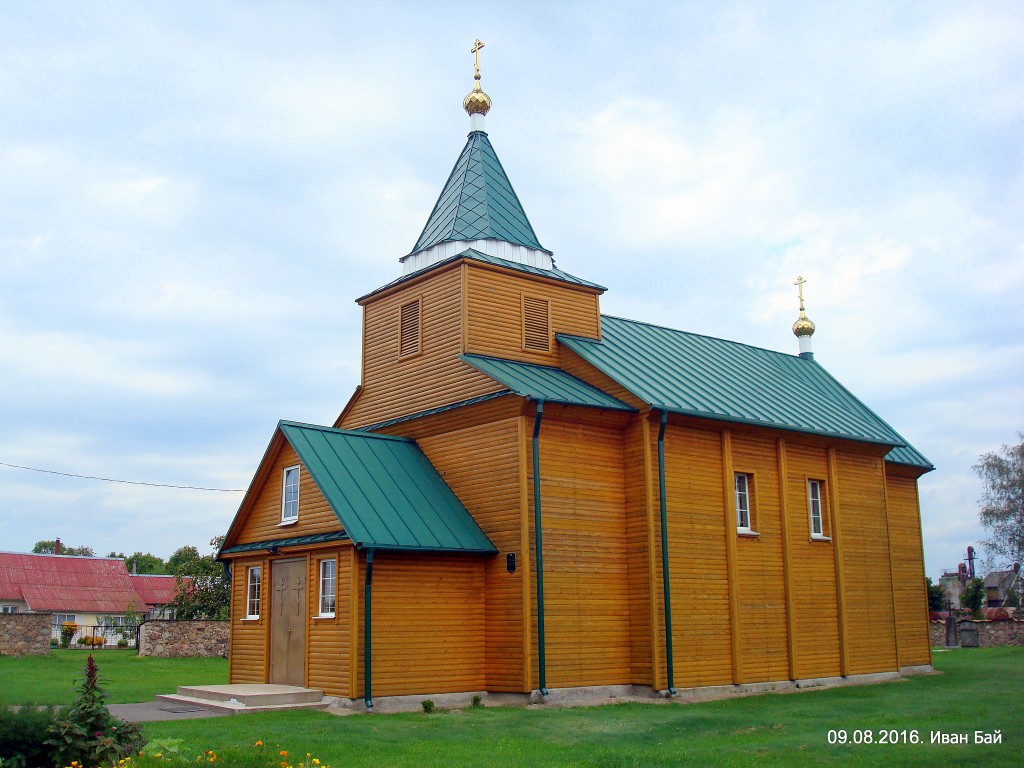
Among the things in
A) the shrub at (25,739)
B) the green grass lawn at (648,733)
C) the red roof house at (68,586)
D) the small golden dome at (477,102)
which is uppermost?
the small golden dome at (477,102)

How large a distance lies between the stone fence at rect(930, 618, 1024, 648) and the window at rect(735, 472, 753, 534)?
21620 millimetres

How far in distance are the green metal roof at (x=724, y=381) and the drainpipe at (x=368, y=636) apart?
642 centimetres

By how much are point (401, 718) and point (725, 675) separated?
7.49 meters

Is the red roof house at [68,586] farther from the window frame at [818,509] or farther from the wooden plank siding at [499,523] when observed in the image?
the window frame at [818,509]

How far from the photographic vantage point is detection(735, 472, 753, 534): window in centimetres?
2227

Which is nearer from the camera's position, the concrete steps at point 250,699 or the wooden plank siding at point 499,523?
the concrete steps at point 250,699

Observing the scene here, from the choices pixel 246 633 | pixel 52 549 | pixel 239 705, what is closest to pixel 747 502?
pixel 246 633

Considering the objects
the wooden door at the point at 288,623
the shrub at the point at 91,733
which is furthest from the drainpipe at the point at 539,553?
the shrub at the point at 91,733

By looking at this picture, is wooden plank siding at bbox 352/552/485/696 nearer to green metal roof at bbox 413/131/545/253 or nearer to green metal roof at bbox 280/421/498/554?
green metal roof at bbox 280/421/498/554

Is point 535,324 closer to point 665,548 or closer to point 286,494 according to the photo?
point 665,548

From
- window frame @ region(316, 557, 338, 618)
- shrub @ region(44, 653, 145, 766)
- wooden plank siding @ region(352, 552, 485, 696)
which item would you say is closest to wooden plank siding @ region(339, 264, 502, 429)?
wooden plank siding @ region(352, 552, 485, 696)

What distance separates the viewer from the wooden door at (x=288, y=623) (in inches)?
747

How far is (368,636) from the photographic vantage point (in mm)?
17281

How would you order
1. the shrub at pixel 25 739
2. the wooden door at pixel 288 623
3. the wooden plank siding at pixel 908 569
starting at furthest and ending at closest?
1. the wooden plank siding at pixel 908 569
2. the wooden door at pixel 288 623
3. the shrub at pixel 25 739
